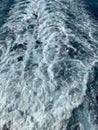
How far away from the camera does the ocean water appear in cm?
557

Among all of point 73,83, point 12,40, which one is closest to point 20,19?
point 12,40

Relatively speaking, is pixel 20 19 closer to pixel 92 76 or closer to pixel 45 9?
pixel 45 9

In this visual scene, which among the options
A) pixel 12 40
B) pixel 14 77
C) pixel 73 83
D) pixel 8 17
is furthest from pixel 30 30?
pixel 73 83

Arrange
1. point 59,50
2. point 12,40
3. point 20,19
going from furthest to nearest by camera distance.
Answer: point 20,19 → point 12,40 → point 59,50

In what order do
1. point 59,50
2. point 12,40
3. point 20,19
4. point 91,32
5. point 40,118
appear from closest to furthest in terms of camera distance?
point 40,118
point 59,50
point 12,40
point 91,32
point 20,19

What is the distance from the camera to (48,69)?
6605 mm

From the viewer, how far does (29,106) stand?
576cm

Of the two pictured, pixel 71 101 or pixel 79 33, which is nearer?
pixel 71 101

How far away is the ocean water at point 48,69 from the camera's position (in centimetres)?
557

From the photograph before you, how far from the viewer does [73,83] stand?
6.18m

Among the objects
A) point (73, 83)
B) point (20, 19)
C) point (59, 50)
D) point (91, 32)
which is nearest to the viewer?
point (73, 83)

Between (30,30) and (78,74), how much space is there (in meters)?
2.58

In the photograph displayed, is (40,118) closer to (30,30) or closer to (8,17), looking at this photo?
(30,30)

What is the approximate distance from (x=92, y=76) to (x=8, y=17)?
4.19 meters
